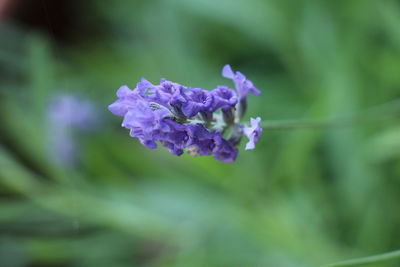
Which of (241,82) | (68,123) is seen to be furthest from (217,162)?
(241,82)

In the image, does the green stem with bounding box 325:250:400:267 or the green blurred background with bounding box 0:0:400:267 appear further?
the green blurred background with bounding box 0:0:400:267

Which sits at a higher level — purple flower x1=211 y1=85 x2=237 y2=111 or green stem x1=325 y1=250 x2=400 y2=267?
purple flower x1=211 y1=85 x2=237 y2=111

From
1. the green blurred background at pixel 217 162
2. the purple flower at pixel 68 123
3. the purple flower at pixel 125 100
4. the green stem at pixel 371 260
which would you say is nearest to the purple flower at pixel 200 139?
the purple flower at pixel 125 100

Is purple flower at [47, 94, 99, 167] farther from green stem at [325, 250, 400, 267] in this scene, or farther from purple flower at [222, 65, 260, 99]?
green stem at [325, 250, 400, 267]

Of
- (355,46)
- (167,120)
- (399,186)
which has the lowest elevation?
(167,120)

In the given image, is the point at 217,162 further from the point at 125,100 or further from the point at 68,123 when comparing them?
the point at 125,100

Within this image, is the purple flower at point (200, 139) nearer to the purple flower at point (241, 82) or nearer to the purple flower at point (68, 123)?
the purple flower at point (241, 82)

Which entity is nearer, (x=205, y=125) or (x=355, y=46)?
(x=205, y=125)

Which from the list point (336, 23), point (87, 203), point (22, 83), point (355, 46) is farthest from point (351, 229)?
point (22, 83)

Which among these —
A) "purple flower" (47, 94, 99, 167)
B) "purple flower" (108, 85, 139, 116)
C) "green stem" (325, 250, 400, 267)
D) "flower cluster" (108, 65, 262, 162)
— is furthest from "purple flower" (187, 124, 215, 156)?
"purple flower" (47, 94, 99, 167)

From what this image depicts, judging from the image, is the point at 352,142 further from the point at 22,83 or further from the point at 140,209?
the point at 22,83
